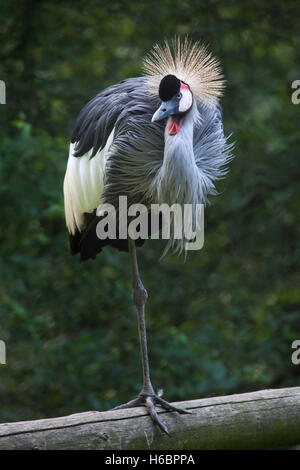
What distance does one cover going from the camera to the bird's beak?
8.68 feet

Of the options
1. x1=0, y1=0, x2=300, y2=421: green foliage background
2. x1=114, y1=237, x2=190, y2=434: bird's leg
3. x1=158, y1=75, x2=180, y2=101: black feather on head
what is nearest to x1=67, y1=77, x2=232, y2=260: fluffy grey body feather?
x1=158, y1=75, x2=180, y2=101: black feather on head

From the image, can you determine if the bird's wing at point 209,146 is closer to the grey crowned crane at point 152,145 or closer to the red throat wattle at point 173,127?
the grey crowned crane at point 152,145

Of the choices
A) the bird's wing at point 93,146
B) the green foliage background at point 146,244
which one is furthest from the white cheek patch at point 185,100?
the green foliage background at point 146,244

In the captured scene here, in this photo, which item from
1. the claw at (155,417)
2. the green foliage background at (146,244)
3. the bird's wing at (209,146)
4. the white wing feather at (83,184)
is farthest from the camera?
the green foliage background at (146,244)

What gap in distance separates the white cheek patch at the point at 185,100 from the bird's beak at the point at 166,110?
0.03m

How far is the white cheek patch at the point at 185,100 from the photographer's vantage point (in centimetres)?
270

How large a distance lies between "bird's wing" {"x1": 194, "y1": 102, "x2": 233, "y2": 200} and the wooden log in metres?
0.86

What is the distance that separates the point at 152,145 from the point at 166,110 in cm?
25

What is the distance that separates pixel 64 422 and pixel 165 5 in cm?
339

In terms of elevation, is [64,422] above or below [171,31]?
below

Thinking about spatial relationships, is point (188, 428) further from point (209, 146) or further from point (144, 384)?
point (209, 146)

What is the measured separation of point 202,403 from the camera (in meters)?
2.55
